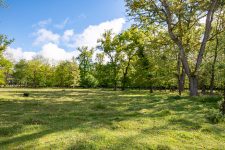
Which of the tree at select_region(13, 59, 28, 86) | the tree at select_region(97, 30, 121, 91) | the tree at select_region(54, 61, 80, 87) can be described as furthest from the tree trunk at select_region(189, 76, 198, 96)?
the tree at select_region(13, 59, 28, 86)

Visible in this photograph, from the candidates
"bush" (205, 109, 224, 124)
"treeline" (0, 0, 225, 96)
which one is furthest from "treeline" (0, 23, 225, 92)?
"bush" (205, 109, 224, 124)

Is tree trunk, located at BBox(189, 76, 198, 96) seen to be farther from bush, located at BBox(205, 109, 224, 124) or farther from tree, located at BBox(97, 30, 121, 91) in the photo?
tree, located at BBox(97, 30, 121, 91)

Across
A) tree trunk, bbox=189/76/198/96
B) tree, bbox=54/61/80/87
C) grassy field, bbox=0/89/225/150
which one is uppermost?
tree, bbox=54/61/80/87

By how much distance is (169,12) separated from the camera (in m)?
30.1

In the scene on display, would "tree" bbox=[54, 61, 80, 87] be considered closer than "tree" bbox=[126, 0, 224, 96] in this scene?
No

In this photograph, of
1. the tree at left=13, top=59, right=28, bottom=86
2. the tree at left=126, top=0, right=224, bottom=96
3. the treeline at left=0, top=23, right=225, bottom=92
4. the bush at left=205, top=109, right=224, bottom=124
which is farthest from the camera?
the tree at left=13, top=59, right=28, bottom=86

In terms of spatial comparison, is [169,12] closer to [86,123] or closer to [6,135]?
[86,123]

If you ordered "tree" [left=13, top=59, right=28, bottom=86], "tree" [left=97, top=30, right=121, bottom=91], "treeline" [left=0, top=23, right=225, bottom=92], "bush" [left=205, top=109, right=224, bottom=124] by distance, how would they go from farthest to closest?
1. "tree" [left=13, top=59, right=28, bottom=86]
2. "tree" [left=97, top=30, right=121, bottom=91]
3. "treeline" [left=0, top=23, right=225, bottom=92]
4. "bush" [left=205, top=109, right=224, bottom=124]

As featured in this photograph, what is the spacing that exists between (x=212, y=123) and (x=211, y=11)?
18.2 meters

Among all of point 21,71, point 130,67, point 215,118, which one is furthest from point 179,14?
point 21,71

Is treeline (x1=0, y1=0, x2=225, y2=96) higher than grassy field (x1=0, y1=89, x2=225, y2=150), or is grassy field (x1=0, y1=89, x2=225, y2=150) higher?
treeline (x1=0, y1=0, x2=225, y2=96)

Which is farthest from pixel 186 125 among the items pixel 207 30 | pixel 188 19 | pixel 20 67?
pixel 20 67

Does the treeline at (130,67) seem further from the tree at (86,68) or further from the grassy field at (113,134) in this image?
the grassy field at (113,134)

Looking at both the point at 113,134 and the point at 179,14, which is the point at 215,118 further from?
the point at 179,14
